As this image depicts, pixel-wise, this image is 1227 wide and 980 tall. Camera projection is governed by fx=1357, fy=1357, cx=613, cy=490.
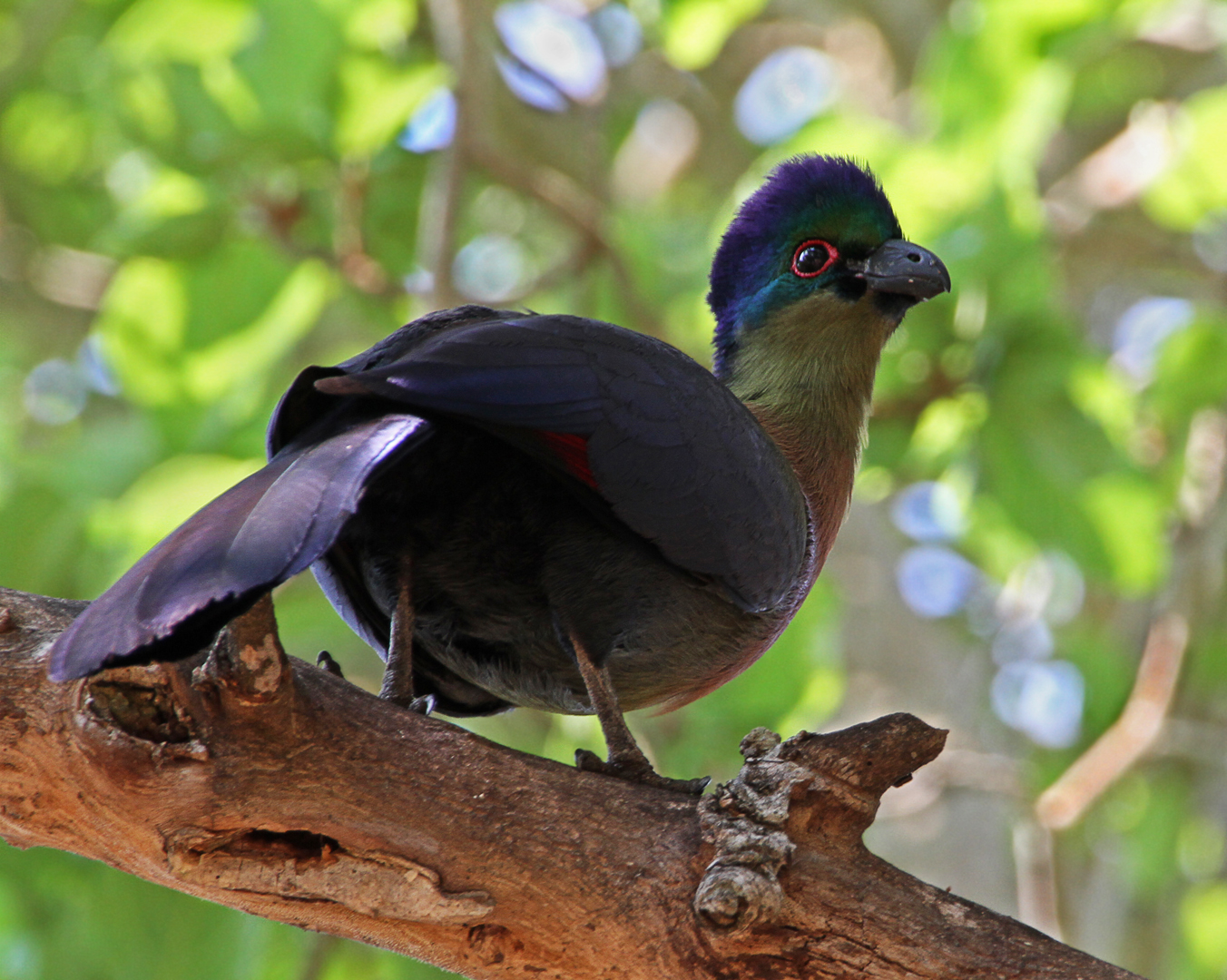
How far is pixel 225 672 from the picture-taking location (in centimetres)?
210

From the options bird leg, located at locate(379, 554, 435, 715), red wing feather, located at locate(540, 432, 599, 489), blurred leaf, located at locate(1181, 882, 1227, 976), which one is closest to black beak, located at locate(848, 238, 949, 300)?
red wing feather, located at locate(540, 432, 599, 489)

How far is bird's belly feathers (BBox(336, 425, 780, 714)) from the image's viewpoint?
101 inches

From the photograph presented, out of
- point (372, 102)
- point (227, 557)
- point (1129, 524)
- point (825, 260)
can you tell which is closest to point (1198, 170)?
point (1129, 524)

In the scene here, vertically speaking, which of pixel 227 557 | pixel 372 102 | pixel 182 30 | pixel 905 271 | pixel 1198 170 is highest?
pixel 1198 170

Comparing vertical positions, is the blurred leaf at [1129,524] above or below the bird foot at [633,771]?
above

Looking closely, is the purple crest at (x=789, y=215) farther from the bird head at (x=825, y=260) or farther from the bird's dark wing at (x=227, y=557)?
the bird's dark wing at (x=227, y=557)

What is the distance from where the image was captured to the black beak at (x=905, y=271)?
323 cm

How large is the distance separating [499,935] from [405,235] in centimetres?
358

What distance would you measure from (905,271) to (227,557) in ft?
6.40

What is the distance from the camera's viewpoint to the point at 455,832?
2.25m

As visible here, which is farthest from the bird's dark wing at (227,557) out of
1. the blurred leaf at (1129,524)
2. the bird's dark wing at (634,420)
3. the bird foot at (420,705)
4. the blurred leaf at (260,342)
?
the blurred leaf at (1129,524)

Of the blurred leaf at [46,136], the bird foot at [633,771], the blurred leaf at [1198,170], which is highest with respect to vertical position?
the blurred leaf at [46,136]

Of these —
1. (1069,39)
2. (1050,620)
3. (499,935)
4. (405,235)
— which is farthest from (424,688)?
(1050,620)

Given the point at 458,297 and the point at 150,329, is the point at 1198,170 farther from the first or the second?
the point at 150,329
